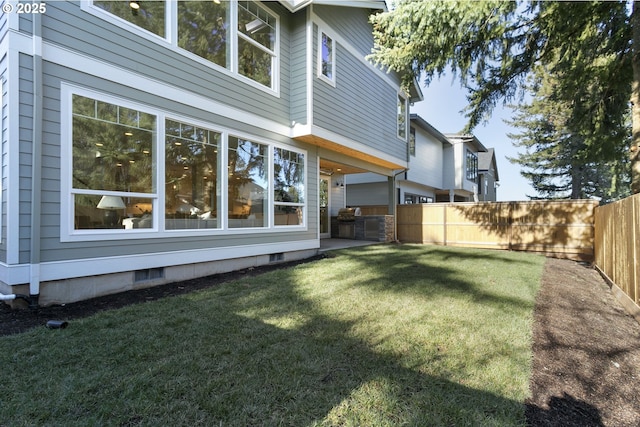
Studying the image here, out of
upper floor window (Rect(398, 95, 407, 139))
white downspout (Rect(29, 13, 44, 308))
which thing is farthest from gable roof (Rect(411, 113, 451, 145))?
white downspout (Rect(29, 13, 44, 308))

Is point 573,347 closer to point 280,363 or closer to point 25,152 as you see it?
point 280,363

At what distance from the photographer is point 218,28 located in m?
5.95

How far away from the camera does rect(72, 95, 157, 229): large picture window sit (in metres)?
4.13

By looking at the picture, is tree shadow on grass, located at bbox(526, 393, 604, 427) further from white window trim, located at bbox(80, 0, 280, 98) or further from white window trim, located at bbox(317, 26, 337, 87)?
white window trim, located at bbox(317, 26, 337, 87)

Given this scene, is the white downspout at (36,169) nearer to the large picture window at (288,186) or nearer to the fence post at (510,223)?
the large picture window at (288,186)

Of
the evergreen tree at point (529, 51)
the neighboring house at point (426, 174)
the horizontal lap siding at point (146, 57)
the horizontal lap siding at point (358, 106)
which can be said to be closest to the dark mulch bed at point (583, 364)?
the evergreen tree at point (529, 51)

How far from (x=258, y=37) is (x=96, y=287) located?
18.9 feet

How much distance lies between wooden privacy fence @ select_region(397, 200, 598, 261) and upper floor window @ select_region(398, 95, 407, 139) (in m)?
3.18

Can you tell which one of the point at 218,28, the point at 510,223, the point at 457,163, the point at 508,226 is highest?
the point at 218,28

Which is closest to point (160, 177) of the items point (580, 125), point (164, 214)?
point (164, 214)

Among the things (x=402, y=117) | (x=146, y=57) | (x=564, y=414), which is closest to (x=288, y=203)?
(x=146, y=57)

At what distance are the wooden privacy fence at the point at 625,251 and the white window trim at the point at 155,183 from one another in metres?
5.90

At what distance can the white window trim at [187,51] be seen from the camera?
4.35 meters

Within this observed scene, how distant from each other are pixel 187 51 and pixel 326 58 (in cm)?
366
